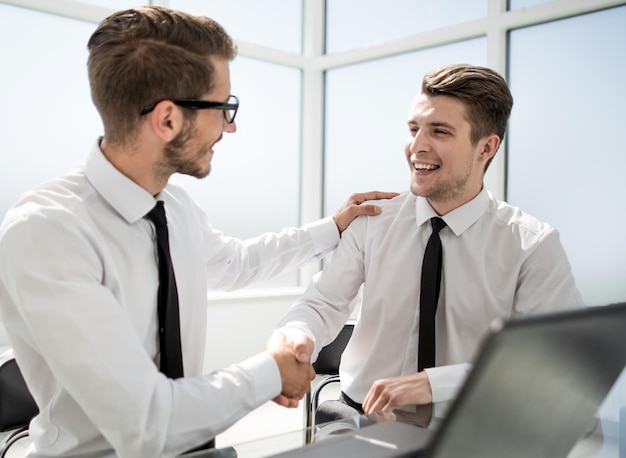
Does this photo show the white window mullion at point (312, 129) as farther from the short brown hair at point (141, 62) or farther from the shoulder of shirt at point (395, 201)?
the short brown hair at point (141, 62)

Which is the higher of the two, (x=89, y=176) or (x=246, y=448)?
(x=89, y=176)

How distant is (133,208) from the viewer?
1.46m

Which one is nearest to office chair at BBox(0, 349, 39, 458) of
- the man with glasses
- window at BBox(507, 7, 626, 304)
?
the man with glasses

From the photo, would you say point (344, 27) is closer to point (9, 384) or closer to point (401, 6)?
Answer: point (401, 6)

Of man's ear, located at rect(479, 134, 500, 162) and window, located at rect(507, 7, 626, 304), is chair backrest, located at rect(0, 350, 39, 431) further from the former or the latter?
window, located at rect(507, 7, 626, 304)

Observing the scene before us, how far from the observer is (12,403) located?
181 centimetres

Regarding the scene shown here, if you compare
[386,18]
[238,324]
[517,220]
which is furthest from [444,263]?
[386,18]

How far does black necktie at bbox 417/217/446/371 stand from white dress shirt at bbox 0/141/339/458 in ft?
1.92

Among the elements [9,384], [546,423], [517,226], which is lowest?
[9,384]

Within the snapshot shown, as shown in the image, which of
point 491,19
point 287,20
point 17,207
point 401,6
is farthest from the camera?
point 287,20

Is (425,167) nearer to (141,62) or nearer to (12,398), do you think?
(141,62)

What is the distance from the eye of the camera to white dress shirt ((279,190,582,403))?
1.86m

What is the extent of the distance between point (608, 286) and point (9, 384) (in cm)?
313

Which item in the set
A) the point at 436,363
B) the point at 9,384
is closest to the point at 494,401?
the point at 436,363
